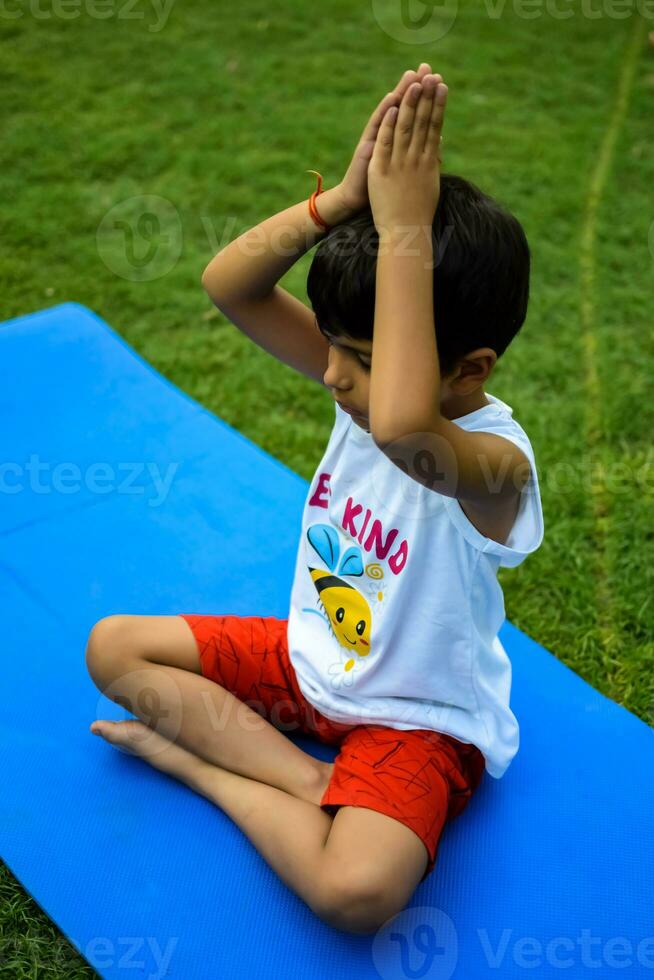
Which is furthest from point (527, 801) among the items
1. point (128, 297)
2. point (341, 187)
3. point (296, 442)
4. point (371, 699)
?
point (128, 297)

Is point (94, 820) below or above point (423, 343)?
below

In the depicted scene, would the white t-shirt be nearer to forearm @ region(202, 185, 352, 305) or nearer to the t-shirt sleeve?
the t-shirt sleeve

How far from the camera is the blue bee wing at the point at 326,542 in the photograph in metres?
1.83

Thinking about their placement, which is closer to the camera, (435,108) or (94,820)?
(435,108)

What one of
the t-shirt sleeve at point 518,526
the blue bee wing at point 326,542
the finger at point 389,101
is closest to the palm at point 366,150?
the finger at point 389,101

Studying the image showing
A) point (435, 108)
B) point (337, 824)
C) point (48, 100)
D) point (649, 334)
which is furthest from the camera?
point (48, 100)

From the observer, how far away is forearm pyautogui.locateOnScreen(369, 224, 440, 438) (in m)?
1.41

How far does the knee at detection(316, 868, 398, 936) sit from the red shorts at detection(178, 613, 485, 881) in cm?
12

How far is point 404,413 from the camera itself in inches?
55.8

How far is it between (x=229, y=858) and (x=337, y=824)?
230mm

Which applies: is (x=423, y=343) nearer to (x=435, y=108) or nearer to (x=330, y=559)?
(x=435, y=108)

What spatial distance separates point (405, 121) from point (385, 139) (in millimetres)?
45

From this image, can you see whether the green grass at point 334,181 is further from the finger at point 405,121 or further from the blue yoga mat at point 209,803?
the finger at point 405,121

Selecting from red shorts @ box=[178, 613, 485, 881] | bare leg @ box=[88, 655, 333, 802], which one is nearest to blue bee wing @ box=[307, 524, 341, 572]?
red shorts @ box=[178, 613, 485, 881]
